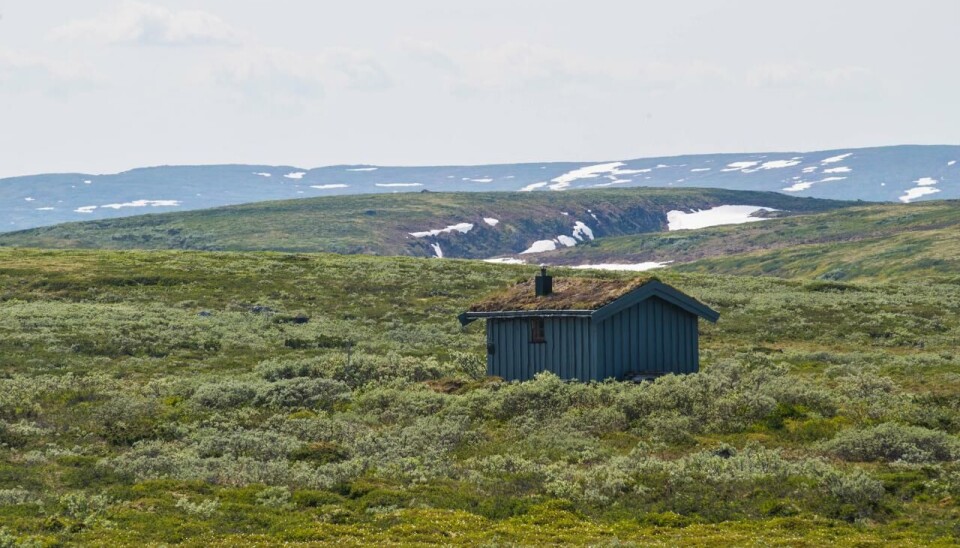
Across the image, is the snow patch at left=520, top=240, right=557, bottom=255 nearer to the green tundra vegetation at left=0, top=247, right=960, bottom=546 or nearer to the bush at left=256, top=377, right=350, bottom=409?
the green tundra vegetation at left=0, top=247, right=960, bottom=546

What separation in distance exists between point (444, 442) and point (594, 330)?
24.2ft

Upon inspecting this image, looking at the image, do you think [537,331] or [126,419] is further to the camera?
[537,331]

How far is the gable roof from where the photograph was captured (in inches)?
1355

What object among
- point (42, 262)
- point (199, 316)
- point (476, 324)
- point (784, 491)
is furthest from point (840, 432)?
point (42, 262)

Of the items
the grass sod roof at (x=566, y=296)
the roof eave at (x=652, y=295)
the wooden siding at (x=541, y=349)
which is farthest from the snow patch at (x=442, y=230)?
the roof eave at (x=652, y=295)

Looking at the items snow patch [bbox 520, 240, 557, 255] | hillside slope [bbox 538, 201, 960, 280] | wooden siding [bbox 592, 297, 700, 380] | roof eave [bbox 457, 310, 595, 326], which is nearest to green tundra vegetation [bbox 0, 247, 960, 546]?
wooden siding [bbox 592, 297, 700, 380]

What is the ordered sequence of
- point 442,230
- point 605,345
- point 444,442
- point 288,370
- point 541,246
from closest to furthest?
point 444,442 < point 605,345 < point 288,370 < point 541,246 < point 442,230

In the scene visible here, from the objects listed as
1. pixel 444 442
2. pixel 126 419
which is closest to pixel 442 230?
pixel 126 419

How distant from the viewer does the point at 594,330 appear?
34.3m

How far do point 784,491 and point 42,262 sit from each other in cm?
7115

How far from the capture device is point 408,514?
21422 millimetres

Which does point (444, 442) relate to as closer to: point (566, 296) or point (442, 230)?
point (566, 296)

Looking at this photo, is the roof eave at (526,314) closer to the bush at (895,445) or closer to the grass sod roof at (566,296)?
the grass sod roof at (566,296)

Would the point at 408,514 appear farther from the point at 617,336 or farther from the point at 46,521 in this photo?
the point at 617,336
